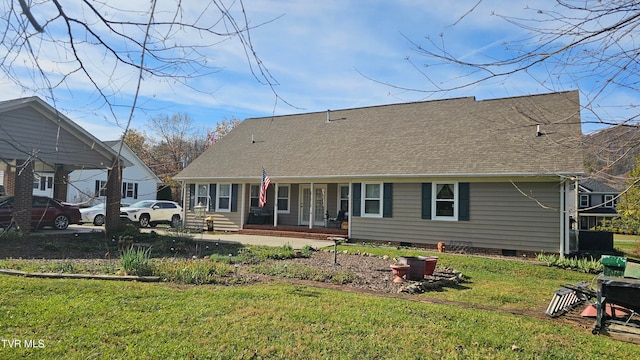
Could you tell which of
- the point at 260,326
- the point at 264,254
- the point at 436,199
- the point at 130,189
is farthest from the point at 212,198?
the point at 260,326

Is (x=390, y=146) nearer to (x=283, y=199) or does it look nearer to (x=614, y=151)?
(x=283, y=199)

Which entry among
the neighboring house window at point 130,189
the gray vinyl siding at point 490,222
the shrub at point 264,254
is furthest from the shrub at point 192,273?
the neighboring house window at point 130,189

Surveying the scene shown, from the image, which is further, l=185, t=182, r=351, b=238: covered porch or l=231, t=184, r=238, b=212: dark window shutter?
l=231, t=184, r=238, b=212: dark window shutter

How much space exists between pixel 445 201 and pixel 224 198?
11598 millimetres

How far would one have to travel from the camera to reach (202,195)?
2331cm

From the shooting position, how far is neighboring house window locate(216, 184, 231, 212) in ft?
73.5

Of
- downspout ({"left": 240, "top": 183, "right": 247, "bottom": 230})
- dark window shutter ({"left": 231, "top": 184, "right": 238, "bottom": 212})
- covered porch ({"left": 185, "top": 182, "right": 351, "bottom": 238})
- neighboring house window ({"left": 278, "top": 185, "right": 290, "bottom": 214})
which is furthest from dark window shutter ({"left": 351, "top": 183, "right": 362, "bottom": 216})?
dark window shutter ({"left": 231, "top": 184, "right": 238, "bottom": 212})

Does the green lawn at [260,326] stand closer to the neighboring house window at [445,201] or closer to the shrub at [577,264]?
the shrub at [577,264]

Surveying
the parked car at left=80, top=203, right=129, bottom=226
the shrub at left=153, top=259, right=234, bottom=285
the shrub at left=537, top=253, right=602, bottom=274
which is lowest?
the shrub at left=537, top=253, right=602, bottom=274

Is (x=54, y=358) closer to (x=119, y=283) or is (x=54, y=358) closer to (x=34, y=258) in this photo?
(x=119, y=283)

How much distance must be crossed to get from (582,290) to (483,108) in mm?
13625

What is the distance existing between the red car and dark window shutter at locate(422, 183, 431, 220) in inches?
537

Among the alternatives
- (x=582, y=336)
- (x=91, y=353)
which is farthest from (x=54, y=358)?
(x=582, y=336)

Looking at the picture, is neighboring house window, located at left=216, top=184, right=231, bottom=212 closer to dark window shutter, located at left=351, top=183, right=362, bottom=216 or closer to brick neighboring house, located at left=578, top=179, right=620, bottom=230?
dark window shutter, located at left=351, top=183, right=362, bottom=216
